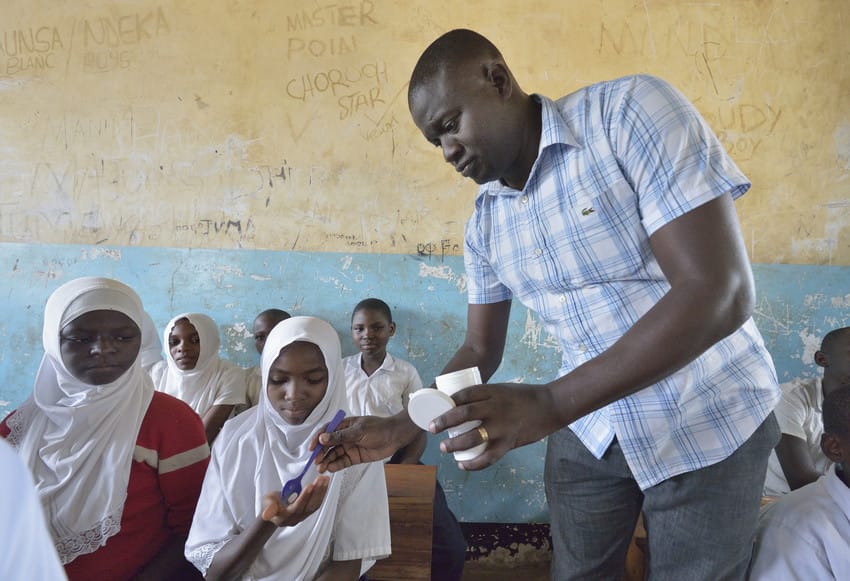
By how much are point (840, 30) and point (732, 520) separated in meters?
3.14

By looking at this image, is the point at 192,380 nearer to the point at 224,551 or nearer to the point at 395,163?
the point at 395,163

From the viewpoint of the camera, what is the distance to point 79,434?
1.70 metres

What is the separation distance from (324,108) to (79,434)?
2.16 m

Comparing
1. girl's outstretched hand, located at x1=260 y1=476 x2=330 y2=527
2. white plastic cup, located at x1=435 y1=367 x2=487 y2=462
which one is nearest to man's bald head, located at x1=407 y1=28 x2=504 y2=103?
white plastic cup, located at x1=435 y1=367 x2=487 y2=462

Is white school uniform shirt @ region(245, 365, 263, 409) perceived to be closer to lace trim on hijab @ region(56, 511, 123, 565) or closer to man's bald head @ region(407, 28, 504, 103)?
lace trim on hijab @ region(56, 511, 123, 565)

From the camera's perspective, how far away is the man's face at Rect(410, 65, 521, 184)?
104 cm

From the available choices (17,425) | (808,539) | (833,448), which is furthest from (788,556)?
(17,425)

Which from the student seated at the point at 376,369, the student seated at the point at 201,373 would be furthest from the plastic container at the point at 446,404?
the student seated at the point at 201,373

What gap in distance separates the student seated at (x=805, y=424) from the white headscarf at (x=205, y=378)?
2433mm

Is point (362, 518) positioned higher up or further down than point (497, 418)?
Answer: further down

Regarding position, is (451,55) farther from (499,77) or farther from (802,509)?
(802,509)

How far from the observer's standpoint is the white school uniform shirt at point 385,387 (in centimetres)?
326

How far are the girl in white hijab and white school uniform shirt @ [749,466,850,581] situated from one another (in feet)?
2.91

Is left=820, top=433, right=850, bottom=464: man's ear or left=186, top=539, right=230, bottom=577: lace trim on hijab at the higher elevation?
left=820, top=433, right=850, bottom=464: man's ear
